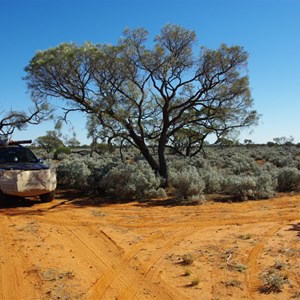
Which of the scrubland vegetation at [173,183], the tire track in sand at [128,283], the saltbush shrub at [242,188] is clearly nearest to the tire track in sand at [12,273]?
the tire track in sand at [128,283]

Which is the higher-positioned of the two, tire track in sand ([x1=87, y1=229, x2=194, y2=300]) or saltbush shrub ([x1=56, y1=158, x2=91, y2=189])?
saltbush shrub ([x1=56, y1=158, x2=91, y2=189])

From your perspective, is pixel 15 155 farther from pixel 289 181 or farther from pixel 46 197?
pixel 289 181

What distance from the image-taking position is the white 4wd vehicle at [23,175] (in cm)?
1123

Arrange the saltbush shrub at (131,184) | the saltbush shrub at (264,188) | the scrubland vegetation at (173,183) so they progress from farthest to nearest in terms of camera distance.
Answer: the saltbush shrub at (131,184)
the saltbush shrub at (264,188)
the scrubland vegetation at (173,183)

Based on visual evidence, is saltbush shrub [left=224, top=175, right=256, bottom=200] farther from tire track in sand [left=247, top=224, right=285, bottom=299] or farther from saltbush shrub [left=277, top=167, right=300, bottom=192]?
tire track in sand [left=247, top=224, right=285, bottom=299]

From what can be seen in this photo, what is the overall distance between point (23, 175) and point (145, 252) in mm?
5695

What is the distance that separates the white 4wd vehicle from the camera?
11.2m

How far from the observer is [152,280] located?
572cm

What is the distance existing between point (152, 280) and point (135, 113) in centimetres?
1160

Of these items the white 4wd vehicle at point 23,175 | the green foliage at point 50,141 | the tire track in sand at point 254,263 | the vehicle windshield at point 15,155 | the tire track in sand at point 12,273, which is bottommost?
the tire track in sand at point 254,263

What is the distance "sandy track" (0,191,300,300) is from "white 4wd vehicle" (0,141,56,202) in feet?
1.77

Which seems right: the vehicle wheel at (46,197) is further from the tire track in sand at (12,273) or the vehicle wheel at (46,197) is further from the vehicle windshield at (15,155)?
the tire track in sand at (12,273)

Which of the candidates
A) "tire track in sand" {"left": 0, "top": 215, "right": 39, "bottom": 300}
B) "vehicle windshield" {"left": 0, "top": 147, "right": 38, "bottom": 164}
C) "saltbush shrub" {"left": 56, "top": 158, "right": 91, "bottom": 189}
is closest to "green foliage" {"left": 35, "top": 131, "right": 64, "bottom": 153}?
"saltbush shrub" {"left": 56, "top": 158, "right": 91, "bottom": 189}

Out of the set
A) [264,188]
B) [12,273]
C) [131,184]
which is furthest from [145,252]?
[264,188]
